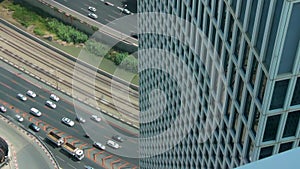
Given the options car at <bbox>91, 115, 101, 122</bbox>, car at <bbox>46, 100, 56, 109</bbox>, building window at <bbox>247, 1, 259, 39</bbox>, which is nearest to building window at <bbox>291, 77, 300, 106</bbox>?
building window at <bbox>247, 1, 259, 39</bbox>

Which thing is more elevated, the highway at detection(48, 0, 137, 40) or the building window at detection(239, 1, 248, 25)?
the building window at detection(239, 1, 248, 25)

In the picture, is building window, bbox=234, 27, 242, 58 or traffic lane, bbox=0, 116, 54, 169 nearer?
building window, bbox=234, 27, 242, 58

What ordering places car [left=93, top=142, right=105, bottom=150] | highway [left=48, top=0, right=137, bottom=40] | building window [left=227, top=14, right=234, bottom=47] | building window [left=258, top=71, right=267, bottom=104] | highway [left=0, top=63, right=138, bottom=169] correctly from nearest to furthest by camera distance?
building window [left=258, top=71, right=267, bottom=104] → building window [left=227, top=14, right=234, bottom=47] → highway [left=0, top=63, right=138, bottom=169] → car [left=93, top=142, right=105, bottom=150] → highway [left=48, top=0, right=137, bottom=40]

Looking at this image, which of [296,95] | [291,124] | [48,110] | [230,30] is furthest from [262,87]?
[48,110]

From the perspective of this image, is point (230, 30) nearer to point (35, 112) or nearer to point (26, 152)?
point (26, 152)

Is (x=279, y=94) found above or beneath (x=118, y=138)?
above

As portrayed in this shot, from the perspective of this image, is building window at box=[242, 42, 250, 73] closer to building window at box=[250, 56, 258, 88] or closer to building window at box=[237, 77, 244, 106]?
building window at box=[250, 56, 258, 88]

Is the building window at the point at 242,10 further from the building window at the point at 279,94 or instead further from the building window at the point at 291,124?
the building window at the point at 291,124

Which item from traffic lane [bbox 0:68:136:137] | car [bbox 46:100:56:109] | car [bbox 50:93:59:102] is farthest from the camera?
car [bbox 50:93:59:102]

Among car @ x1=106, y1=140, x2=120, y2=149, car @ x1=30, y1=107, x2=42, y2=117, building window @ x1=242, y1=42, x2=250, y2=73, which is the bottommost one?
car @ x1=106, y1=140, x2=120, y2=149
